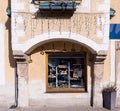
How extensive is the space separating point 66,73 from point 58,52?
0.79 m

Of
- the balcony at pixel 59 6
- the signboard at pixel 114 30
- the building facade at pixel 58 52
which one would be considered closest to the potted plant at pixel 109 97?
the building facade at pixel 58 52

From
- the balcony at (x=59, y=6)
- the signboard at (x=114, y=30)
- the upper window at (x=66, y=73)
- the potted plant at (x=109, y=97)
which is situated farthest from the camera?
the upper window at (x=66, y=73)

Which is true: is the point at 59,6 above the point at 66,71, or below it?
above

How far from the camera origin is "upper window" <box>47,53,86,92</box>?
10.7m

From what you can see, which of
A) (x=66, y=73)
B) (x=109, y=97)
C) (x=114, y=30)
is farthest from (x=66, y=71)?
(x=114, y=30)

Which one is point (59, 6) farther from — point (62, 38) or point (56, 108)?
point (56, 108)

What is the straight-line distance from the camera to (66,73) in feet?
35.3

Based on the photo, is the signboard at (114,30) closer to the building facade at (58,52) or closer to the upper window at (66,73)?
the building facade at (58,52)

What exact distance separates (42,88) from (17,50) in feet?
5.22

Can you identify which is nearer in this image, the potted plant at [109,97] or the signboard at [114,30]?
the potted plant at [109,97]

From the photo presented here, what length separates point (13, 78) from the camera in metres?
10.4

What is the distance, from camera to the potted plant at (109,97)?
10.1 metres

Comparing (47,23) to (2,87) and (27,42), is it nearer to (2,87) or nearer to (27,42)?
(27,42)

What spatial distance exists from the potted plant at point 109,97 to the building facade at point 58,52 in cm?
16
